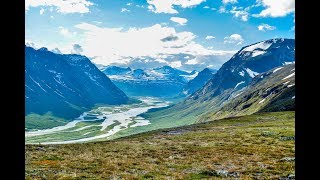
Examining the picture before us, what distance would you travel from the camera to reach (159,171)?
30.9m

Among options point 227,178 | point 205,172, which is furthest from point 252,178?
point 205,172

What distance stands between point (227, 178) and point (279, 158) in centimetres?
1259

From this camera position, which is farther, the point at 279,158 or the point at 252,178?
the point at 279,158
